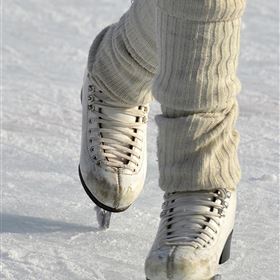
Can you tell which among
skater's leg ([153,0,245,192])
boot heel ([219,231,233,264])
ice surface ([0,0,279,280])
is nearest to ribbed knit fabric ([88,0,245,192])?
skater's leg ([153,0,245,192])

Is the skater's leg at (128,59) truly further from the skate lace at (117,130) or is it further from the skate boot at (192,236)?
the skate boot at (192,236)

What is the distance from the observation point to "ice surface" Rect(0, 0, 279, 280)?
192cm

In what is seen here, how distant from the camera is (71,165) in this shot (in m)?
2.42

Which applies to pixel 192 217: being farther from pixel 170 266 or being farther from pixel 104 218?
pixel 104 218

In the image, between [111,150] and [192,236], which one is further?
[111,150]

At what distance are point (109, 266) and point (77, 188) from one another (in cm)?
43

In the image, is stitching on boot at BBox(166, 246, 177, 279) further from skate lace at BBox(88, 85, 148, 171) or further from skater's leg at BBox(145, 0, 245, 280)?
skate lace at BBox(88, 85, 148, 171)

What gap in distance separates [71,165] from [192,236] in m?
0.76

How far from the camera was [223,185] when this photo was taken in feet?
5.79

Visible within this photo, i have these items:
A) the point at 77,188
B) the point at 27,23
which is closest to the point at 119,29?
the point at 77,188

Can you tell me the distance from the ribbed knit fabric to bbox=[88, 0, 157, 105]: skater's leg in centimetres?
20

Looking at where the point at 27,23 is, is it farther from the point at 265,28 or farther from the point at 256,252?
the point at 256,252

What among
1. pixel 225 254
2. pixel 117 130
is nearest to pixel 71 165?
pixel 117 130

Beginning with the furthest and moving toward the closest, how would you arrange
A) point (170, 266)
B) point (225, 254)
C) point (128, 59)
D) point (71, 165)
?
point (71, 165), point (128, 59), point (225, 254), point (170, 266)
